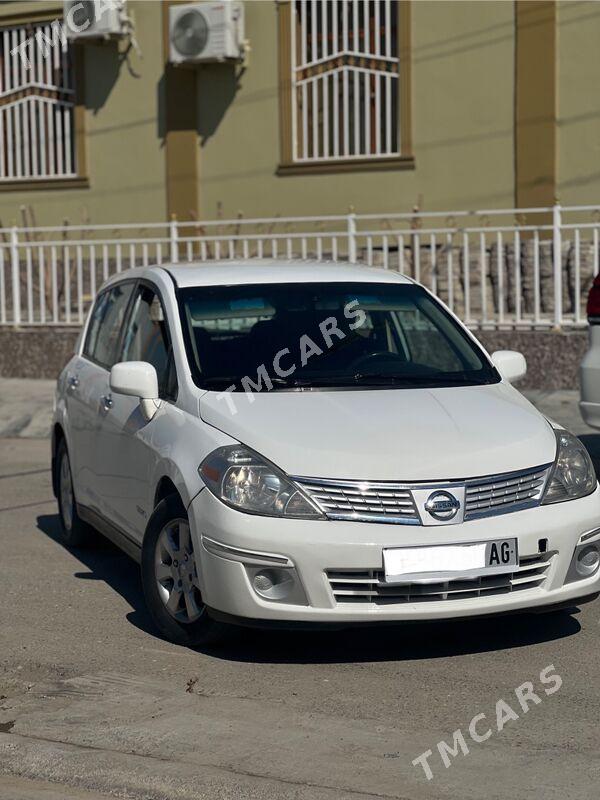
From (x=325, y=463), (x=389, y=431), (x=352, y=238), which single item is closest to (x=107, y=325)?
(x=389, y=431)

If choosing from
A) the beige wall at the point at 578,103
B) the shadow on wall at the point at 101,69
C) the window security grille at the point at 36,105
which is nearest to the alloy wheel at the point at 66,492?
the beige wall at the point at 578,103

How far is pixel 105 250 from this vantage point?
14.7 meters

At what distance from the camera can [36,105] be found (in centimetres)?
1900

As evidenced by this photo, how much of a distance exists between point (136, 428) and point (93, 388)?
3.27 feet

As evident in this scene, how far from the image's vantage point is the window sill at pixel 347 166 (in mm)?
16406

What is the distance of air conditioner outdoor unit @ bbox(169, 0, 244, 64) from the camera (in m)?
16.8

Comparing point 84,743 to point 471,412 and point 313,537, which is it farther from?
point 471,412

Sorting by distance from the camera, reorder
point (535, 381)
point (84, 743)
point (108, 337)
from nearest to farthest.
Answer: point (84, 743), point (108, 337), point (535, 381)

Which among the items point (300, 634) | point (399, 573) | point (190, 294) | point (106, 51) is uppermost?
point (106, 51)

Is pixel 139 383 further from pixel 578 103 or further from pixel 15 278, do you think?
pixel 578 103

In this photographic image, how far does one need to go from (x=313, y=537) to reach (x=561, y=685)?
1050mm

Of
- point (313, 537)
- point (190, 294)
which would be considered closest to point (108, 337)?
point (190, 294)

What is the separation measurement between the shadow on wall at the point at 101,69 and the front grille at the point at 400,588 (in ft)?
45.5
